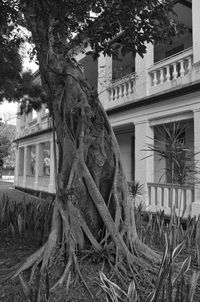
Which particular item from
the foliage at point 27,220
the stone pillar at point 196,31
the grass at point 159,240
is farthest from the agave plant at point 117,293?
the stone pillar at point 196,31

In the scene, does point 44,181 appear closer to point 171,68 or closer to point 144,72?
point 144,72

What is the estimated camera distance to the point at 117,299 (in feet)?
9.68

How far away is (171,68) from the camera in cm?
959

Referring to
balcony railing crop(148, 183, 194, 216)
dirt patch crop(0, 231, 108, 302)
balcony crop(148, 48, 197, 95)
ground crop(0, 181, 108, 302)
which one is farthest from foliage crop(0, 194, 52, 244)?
balcony crop(148, 48, 197, 95)

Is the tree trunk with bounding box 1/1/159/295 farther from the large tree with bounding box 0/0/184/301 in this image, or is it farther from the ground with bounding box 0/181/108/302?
A: the ground with bounding box 0/181/108/302

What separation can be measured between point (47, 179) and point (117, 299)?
46.7ft

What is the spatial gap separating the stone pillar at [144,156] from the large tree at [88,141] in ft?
16.6

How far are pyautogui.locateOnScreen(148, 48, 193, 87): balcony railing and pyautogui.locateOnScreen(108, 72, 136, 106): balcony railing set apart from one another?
0.94 meters

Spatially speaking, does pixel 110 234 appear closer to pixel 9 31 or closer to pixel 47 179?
→ pixel 9 31

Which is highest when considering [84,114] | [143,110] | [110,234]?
[143,110]

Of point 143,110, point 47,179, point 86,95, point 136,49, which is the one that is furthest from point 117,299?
point 47,179

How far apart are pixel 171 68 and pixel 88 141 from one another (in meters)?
6.31

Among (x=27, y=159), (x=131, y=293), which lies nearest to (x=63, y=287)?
(x=131, y=293)

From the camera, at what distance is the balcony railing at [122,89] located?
11.0 meters
